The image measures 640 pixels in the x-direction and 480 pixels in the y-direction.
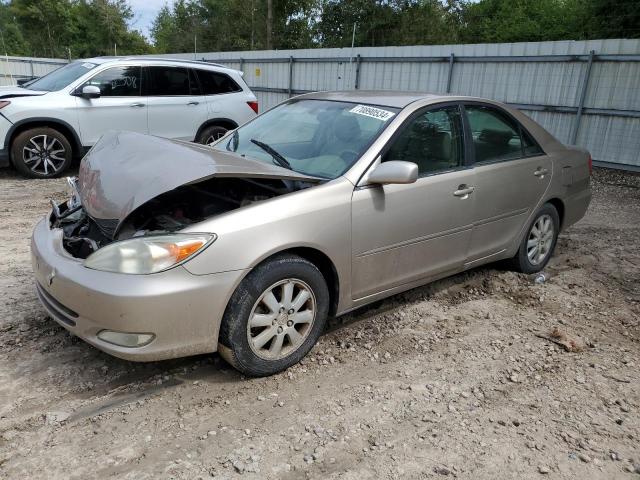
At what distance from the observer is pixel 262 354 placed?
9.93ft

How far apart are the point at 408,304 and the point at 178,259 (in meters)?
2.11

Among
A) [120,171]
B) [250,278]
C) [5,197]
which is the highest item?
[120,171]

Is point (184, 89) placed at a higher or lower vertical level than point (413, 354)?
higher

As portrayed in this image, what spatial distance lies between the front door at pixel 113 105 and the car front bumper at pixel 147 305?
588 cm

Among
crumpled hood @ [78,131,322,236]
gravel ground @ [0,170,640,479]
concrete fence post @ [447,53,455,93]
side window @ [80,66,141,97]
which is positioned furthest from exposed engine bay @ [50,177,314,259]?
concrete fence post @ [447,53,455,93]

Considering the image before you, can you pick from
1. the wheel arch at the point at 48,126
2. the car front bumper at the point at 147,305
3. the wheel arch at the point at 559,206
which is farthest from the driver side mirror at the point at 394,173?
the wheel arch at the point at 48,126

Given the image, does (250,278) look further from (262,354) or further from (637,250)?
(637,250)

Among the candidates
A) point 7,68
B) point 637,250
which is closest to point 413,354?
point 637,250

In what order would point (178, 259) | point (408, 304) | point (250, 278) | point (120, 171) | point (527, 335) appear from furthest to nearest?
point (408, 304), point (527, 335), point (120, 171), point (250, 278), point (178, 259)

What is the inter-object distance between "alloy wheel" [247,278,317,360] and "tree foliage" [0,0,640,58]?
25.5 meters

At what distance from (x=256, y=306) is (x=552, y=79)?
32.3 ft

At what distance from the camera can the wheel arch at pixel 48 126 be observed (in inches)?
298

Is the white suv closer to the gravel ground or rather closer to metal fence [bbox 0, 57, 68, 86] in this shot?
the gravel ground

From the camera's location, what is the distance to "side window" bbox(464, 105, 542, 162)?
418 cm
